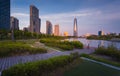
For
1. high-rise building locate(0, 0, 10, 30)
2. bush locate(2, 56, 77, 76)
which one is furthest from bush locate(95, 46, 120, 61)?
high-rise building locate(0, 0, 10, 30)

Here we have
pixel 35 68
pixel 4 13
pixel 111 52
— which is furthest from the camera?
pixel 4 13

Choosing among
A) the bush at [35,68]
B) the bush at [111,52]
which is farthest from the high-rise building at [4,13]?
the bush at [35,68]

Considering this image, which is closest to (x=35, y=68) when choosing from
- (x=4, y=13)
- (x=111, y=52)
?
(x=111, y=52)

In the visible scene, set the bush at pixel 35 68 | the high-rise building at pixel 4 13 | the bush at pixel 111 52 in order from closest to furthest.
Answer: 1. the bush at pixel 35 68
2. the bush at pixel 111 52
3. the high-rise building at pixel 4 13

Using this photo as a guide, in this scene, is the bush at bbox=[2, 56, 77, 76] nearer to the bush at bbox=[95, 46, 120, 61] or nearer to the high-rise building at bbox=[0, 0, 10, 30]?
the bush at bbox=[95, 46, 120, 61]

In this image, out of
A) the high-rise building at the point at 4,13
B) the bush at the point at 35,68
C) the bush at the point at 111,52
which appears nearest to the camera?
the bush at the point at 35,68

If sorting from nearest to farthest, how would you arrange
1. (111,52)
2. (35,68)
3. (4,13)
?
1. (35,68)
2. (111,52)
3. (4,13)

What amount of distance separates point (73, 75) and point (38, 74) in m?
1.93

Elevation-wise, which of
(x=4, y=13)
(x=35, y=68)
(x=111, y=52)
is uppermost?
(x=4, y=13)

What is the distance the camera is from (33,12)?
6738 centimetres

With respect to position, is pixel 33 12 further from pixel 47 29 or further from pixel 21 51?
pixel 21 51

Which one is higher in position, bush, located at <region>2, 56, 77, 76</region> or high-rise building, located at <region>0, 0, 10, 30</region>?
high-rise building, located at <region>0, 0, 10, 30</region>

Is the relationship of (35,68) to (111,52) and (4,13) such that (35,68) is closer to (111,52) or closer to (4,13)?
(111,52)

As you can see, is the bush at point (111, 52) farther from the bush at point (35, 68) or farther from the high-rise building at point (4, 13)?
the high-rise building at point (4, 13)
